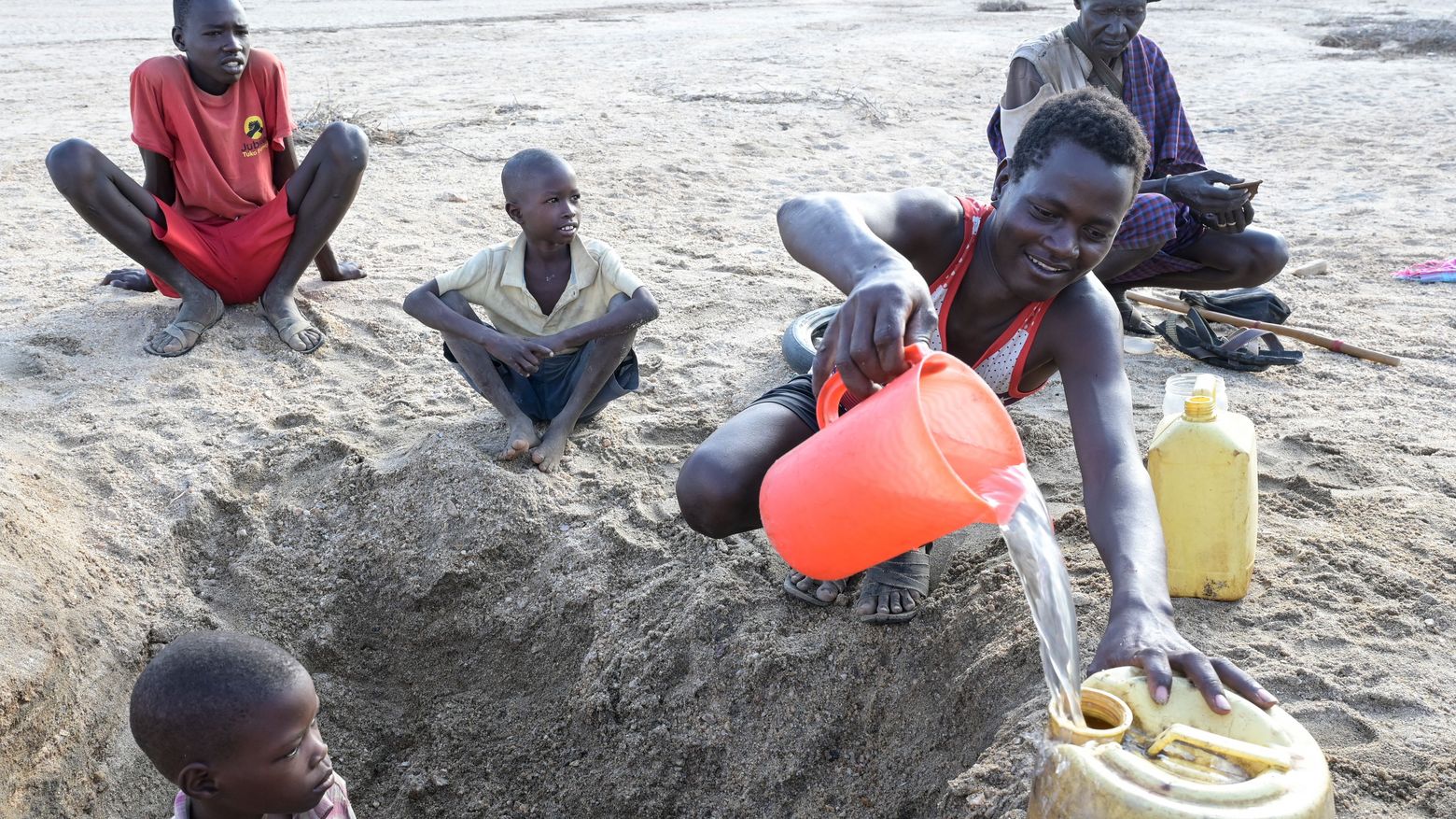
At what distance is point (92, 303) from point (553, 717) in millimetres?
2212

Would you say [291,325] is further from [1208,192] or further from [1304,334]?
[1304,334]

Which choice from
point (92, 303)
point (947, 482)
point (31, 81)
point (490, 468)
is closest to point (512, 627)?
point (490, 468)

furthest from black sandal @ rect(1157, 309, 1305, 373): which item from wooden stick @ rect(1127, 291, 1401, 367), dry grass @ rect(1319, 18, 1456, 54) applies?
dry grass @ rect(1319, 18, 1456, 54)

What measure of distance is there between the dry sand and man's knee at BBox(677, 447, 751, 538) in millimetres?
225

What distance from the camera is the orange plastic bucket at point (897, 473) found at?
51.5 inches

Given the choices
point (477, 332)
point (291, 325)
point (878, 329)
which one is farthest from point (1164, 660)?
point (291, 325)

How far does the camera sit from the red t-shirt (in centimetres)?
333

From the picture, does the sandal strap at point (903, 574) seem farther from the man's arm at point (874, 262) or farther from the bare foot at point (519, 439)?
the bare foot at point (519, 439)

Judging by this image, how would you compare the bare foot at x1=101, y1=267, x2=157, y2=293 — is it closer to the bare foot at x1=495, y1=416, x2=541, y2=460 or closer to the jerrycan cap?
the bare foot at x1=495, y1=416, x2=541, y2=460

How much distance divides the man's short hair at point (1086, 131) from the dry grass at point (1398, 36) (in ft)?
29.6

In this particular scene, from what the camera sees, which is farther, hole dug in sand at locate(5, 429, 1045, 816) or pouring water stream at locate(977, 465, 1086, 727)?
hole dug in sand at locate(5, 429, 1045, 816)

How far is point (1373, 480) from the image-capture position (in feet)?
8.57

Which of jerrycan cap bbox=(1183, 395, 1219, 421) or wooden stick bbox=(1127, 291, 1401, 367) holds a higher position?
jerrycan cap bbox=(1183, 395, 1219, 421)

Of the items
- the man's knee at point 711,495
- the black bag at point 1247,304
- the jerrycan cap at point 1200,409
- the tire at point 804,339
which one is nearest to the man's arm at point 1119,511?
the jerrycan cap at point 1200,409
